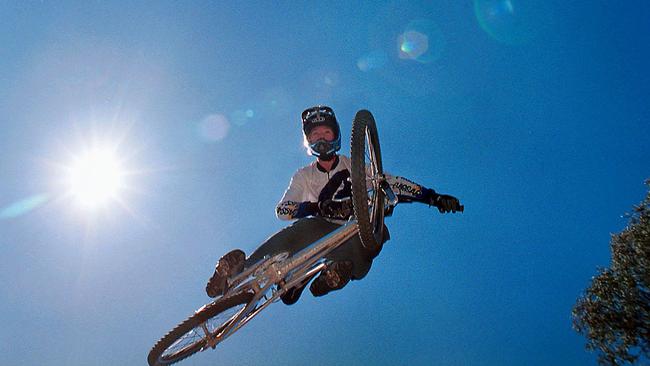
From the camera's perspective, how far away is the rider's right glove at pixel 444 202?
567cm

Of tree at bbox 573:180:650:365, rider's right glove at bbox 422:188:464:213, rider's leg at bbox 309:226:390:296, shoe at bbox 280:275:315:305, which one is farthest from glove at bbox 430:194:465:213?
tree at bbox 573:180:650:365

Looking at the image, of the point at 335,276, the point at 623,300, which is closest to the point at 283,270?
the point at 335,276

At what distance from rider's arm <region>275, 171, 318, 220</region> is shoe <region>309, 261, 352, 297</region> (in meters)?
0.85

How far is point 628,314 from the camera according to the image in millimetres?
17484

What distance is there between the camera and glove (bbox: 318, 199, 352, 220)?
4.94 metres

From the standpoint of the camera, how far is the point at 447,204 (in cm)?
568

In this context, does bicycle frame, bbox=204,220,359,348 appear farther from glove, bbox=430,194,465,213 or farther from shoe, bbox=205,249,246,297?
glove, bbox=430,194,465,213

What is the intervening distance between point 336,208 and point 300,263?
3.18 ft

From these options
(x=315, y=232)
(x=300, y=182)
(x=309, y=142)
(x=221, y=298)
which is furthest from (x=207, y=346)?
(x=309, y=142)

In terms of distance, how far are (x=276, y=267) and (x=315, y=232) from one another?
992 millimetres

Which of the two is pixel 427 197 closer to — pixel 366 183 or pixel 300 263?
pixel 366 183

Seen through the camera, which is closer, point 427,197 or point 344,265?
point 344,265

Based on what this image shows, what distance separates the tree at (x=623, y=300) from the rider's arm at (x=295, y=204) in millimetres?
18918

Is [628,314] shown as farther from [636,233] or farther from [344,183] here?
[344,183]
